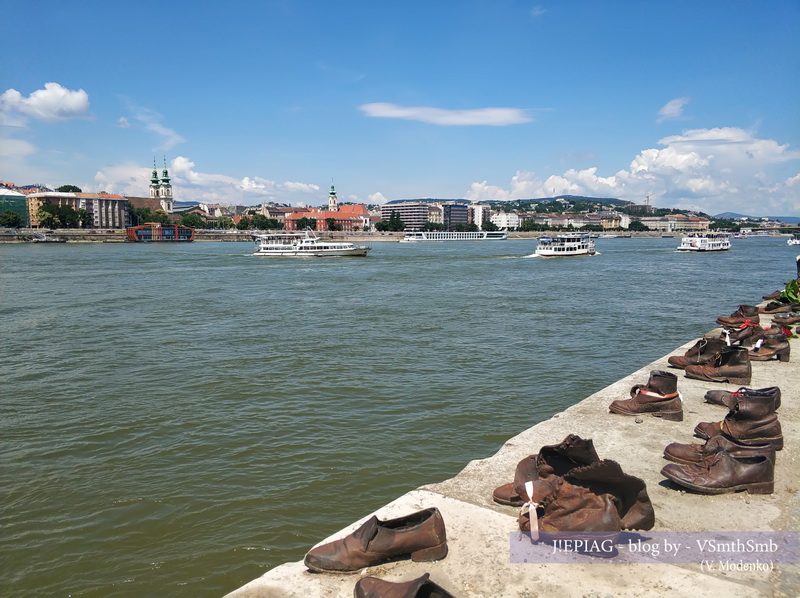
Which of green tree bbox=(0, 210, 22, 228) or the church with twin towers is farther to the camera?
the church with twin towers

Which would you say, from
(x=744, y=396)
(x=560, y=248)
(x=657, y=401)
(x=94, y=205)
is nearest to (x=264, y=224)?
(x=94, y=205)

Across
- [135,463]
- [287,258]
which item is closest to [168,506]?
[135,463]

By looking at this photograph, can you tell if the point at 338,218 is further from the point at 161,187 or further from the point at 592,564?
the point at 592,564

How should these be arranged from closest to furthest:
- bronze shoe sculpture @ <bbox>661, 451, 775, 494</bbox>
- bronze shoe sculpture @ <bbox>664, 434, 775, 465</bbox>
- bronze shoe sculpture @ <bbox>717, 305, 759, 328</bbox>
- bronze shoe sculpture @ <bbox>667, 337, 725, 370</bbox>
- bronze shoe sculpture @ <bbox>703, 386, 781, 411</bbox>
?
bronze shoe sculpture @ <bbox>661, 451, 775, 494</bbox>, bronze shoe sculpture @ <bbox>664, 434, 775, 465</bbox>, bronze shoe sculpture @ <bbox>703, 386, 781, 411</bbox>, bronze shoe sculpture @ <bbox>667, 337, 725, 370</bbox>, bronze shoe sculpture @ <bbox>717, 305, 759, 328</bbox>

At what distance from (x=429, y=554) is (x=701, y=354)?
18.2 feet

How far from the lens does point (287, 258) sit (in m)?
61.3

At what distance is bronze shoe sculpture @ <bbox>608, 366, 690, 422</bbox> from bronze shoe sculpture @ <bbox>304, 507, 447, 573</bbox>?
3.21 m

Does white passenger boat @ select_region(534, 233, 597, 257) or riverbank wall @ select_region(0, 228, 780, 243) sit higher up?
riverbank wall @ select_region(0, 228, 780, 243)

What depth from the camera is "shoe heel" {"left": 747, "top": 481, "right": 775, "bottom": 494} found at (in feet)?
12.3

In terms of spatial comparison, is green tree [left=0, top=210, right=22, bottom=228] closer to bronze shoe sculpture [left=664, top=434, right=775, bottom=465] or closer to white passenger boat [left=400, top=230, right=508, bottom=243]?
white passenger boat [left=400, top=230, right=508, bottom=243]

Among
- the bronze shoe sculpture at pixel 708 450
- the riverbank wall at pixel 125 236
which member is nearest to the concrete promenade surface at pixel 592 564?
the bronze shoe sculpture at pixel 708 450

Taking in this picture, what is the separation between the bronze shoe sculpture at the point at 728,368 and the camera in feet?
21.4

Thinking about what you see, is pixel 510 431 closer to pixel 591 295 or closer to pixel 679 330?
pixel 679 330

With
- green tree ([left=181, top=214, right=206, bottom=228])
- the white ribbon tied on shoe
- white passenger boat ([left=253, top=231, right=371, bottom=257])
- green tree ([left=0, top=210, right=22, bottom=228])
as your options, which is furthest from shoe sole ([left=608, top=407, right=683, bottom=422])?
green tree ([left=181, top=214, right=206, bottom=228])
